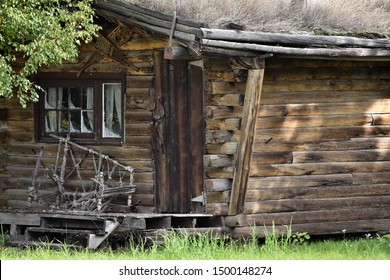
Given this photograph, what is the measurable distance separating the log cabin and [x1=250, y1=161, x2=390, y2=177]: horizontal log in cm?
2

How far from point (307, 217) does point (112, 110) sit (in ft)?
10.7

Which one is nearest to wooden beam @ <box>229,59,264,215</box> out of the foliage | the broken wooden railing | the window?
the broken wooden railing

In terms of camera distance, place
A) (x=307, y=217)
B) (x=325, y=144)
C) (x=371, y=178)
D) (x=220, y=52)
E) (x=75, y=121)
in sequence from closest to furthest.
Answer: (x=220, y=52)
(x=307, y=217)
(x=325, y=144)
(x=371, y=178)
(x=75, y=121)

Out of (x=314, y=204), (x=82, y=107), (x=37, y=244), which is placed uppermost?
(x=82, y=107)

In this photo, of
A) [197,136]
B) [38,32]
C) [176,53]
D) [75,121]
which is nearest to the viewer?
[176,53]

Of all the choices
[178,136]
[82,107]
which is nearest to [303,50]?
[178,136]

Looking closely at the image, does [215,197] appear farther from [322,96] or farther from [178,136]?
[322,96]

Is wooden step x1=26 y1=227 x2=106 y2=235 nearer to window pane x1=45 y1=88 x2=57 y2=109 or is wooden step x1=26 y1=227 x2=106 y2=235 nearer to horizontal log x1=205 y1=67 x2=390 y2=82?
window pane x1=45 y1=88 x2=57 y2=109

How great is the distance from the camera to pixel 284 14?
14695 mm

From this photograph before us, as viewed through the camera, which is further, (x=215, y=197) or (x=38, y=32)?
(x=215, y=197)

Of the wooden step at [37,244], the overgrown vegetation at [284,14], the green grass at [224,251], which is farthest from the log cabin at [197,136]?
the overgrown vegetation at [284,14]

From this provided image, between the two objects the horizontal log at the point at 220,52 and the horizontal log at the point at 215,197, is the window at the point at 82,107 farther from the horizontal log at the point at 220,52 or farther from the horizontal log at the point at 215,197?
the horizontal log at the point at 220,52

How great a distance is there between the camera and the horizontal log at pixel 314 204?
1438cm

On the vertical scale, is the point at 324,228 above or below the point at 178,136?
below
